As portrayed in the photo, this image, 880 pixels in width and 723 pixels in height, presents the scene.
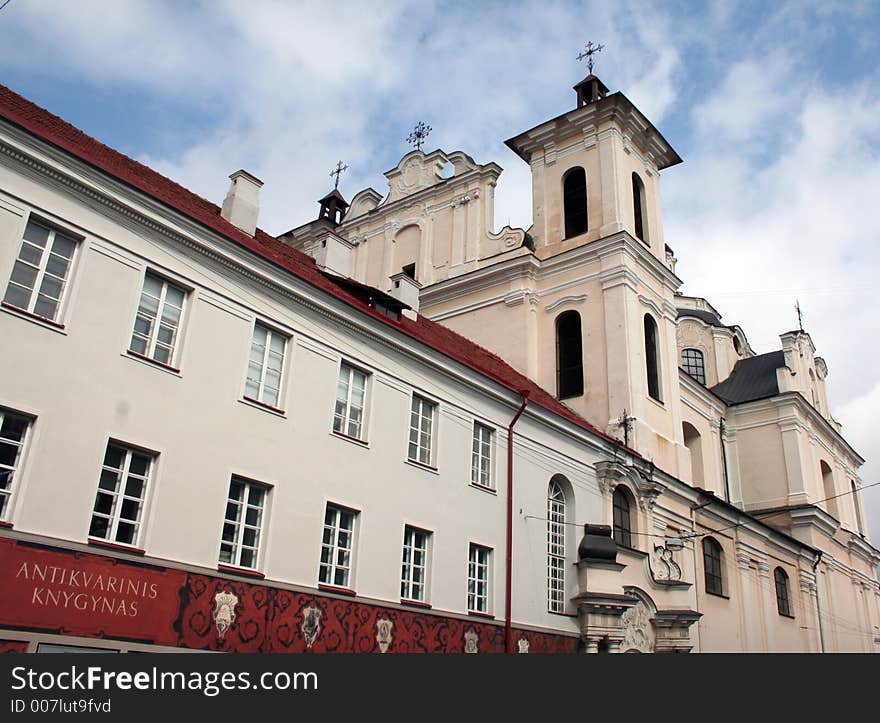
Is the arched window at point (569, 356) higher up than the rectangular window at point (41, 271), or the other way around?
the arched window at point (569, 356)

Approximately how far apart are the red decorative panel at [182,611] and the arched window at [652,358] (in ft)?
44.5

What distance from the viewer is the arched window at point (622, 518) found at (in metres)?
22.3

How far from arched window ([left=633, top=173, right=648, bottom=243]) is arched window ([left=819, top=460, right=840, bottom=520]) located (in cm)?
1712

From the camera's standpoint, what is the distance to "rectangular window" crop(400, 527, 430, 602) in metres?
15.7

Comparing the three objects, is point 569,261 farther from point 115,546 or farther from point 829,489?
point 829,489

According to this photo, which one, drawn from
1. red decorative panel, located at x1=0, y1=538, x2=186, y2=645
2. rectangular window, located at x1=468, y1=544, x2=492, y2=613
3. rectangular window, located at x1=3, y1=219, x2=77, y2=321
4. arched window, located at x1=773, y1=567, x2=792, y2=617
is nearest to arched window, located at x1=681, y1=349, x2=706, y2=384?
arched window, located at x1=773, y1=567, x2=792, y2=617

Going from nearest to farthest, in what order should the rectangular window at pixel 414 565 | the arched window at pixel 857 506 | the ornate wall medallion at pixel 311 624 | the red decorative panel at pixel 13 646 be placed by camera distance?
1. the red decorative panel at pixel 13 646
2. the ornate wall medallion at pixel 311 624
3. the rectangular window at pixel 414 565
4. the arched window at pixel 857 506

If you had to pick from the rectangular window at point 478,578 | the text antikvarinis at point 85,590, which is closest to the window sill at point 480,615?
the rectangular window at point 478,578

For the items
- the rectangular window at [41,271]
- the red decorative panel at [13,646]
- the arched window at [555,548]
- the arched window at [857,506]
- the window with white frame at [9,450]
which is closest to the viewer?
the red decorative panel at [13,646]

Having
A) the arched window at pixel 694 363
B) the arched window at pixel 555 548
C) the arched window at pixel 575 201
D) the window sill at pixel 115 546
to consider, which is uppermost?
the arched window at pixel 694 363

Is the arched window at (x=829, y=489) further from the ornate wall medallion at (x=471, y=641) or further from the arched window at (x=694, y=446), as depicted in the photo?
the ornate wall medallion at (x=471, y=641)

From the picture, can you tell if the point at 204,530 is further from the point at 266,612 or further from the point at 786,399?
the point at 786,399

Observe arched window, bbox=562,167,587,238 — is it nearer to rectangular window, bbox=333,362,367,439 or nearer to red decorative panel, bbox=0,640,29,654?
rectangular window, bbox=333,362,367,439

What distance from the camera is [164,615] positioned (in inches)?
455
